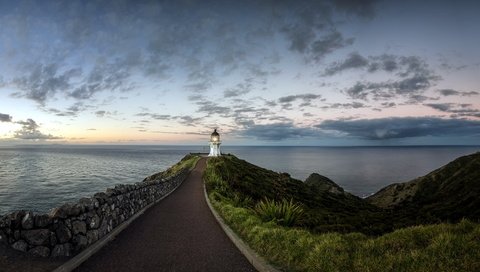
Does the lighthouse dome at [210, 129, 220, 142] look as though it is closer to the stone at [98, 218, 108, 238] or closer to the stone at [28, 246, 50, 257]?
the stone at [98, 218, 108, 238]

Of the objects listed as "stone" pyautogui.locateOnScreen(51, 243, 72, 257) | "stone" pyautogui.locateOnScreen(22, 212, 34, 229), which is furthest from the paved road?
"stone" pyautogui.locateOnScreen(22, 212, 34, 229)

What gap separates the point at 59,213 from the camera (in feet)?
27.0

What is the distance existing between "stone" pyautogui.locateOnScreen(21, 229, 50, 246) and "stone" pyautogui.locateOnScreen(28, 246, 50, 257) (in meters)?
0.09

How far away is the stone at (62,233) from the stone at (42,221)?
29 centimetres

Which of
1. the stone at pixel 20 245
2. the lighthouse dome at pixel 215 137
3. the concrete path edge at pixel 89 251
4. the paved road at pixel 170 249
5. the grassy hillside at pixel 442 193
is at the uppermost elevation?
the lighthouse dome at pixel 215 137

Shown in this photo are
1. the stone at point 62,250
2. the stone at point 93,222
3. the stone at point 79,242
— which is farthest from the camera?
the stone at point 93,222

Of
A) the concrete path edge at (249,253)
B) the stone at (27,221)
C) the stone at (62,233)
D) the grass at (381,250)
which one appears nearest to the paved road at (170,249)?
the concrete path edge at (249,253)

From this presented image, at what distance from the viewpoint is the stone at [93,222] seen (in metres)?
9.40

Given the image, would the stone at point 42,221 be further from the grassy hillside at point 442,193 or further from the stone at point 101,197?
the grassy hillside at point 442,193

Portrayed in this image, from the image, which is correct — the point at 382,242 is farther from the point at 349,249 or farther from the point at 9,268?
the point at 9,268

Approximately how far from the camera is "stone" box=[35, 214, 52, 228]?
776 centimetres

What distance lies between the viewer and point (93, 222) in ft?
31.5

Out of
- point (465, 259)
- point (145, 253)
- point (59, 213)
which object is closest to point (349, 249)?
point (465, 259)

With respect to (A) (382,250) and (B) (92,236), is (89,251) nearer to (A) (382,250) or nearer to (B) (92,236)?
(B) (92,236)
